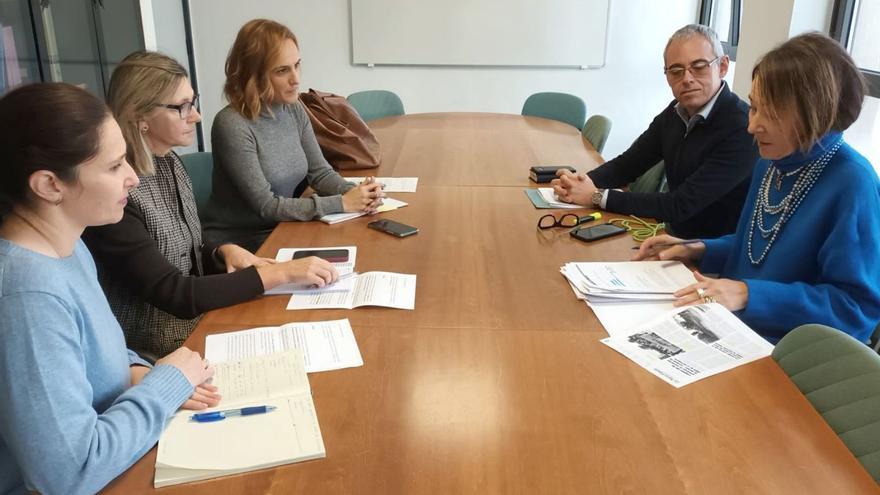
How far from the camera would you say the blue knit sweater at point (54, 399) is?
92 centimetres

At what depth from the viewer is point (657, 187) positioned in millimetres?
2783

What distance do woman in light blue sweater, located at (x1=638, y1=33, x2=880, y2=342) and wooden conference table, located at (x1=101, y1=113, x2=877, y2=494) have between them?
277mm

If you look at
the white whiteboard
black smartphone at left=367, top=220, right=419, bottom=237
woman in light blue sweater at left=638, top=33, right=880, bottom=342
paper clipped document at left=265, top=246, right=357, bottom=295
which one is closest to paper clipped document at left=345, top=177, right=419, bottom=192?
black smartphone at left=367, top=220, right=419, bottom=237

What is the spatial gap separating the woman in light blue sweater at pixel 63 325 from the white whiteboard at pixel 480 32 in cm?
416

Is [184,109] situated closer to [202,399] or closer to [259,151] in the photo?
[259,151]

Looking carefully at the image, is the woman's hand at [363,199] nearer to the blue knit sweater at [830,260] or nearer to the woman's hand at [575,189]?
the woman's hand at [575,189]

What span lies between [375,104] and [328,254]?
8.48 feet

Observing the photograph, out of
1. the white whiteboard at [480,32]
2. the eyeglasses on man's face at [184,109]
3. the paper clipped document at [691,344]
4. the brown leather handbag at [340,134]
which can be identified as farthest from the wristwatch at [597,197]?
the white whiteboard at [480,32]

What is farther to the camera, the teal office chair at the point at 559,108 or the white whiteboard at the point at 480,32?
the white whiteboard at the point at 480,32

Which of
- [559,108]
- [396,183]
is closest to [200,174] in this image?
[396,183]

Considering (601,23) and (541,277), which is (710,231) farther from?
(601,23)

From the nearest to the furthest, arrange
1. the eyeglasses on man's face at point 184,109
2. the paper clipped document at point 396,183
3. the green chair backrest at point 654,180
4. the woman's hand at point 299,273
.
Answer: the woman's hand at point 299,273
the eyeglasses on man's face at point 184,109
the paper clipped document at point 396,183
the green chair backrest at point 654,180

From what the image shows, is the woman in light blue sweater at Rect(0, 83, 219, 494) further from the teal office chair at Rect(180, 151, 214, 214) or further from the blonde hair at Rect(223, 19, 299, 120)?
the teal office chair at Rect(180, 151, 214, 214)

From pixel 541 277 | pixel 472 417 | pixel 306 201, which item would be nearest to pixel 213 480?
pixel 472 417
